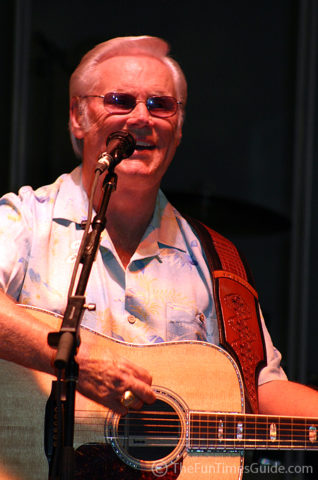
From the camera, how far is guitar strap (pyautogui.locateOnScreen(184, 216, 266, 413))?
9.50ft

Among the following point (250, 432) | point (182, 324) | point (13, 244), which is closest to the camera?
point (250, 432)

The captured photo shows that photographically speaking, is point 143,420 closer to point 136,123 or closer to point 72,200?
point 72,200

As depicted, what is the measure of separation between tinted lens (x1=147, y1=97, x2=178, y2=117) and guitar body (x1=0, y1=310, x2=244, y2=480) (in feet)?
3.18

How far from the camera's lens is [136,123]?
2.90 m

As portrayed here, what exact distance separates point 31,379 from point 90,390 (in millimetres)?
193

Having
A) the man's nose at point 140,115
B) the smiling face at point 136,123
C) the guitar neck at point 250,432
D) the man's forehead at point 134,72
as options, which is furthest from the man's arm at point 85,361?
the man's forehead at point 134,72

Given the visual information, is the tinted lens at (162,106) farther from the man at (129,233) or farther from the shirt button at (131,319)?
the shirt button at (131,319)

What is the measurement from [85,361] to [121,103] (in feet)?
3.60

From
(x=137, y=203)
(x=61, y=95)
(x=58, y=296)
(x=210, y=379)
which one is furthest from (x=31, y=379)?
(x=61, y=95)

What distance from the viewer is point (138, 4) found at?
16.1 feet

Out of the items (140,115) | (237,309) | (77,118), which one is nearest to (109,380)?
(237,309)

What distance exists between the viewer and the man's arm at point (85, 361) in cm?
234

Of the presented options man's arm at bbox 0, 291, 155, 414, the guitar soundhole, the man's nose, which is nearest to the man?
the man's nose

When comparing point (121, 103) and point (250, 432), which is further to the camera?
point (121, 103)
